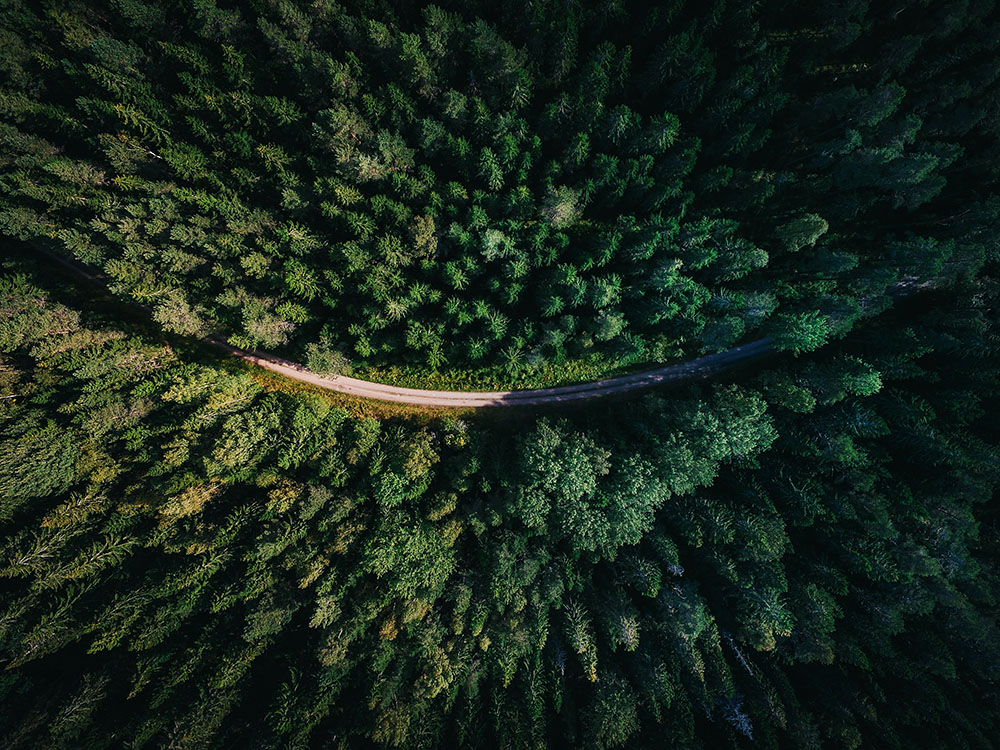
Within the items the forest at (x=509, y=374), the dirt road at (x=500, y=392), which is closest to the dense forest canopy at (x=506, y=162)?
the forest at (x=509, y=374)

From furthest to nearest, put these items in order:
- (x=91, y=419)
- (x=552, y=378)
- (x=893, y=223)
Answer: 1. (x=552, y=378)
2. (x=893, y=223)
3. (x=91, y=419)

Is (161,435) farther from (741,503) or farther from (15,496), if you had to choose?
(741,503)

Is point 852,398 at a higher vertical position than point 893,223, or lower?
lower

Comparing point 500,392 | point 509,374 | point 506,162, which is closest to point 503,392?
point 500,392

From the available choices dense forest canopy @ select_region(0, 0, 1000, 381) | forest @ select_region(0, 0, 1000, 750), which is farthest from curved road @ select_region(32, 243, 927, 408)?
dense forest canopy @ select_region(0, 0, 1000, 381)

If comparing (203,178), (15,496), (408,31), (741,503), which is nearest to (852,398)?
(741,503)

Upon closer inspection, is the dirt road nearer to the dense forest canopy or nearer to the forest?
the forest

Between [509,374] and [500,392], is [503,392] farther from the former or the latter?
[509,374]

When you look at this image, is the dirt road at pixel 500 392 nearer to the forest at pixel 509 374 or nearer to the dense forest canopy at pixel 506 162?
the forest at pixel 509 374
